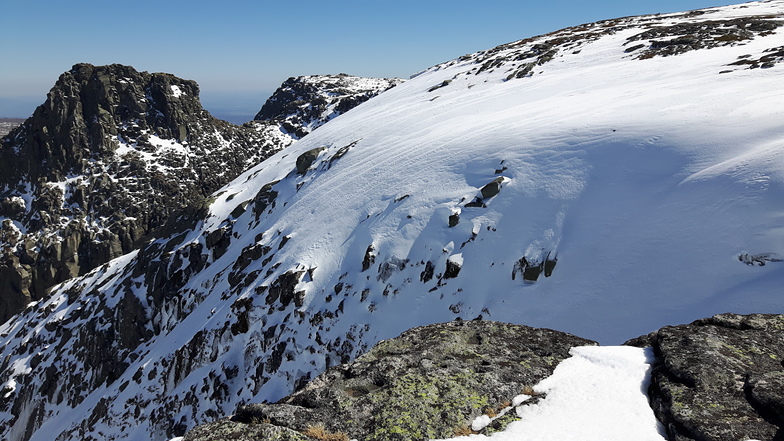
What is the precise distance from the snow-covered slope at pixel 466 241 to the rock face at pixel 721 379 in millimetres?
5041

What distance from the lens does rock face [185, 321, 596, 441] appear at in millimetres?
7465

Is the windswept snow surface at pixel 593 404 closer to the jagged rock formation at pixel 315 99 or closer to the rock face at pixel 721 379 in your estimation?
the rock face at pixel 721 379

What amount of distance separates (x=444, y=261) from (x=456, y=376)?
1248 cm

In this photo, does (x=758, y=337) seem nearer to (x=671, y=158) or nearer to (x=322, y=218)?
(x=671, y=158)

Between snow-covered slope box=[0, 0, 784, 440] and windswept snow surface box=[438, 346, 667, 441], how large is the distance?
662 cm

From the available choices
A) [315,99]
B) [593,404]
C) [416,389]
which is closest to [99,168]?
[315,99]

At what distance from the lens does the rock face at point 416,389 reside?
746 cm

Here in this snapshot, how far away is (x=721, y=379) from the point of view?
7.88m

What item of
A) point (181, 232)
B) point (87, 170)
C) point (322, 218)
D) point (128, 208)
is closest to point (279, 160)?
point (181, 232)

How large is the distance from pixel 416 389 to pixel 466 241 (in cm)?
1360

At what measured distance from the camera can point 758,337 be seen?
916 centimetres

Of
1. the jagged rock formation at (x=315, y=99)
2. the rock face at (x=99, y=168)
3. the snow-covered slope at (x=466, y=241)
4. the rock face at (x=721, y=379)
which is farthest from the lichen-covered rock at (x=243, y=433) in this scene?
the jagged rock formation at (x=315, y=99)

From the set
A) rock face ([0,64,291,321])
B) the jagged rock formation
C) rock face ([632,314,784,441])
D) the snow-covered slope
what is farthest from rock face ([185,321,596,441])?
the jagged rock formation

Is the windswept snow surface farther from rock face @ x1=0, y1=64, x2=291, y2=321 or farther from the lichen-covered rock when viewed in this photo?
rock face @ x1=0, y1=64, x2=291, y2=321
